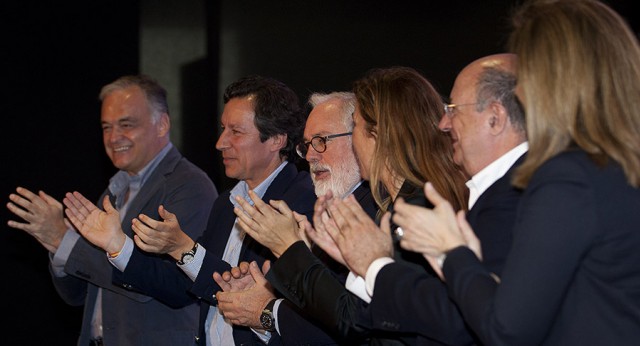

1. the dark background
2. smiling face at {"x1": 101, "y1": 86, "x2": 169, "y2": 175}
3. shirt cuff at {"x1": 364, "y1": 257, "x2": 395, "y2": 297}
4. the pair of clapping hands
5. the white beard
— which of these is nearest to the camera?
the pair of clapping hands

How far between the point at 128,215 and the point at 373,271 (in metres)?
2.27

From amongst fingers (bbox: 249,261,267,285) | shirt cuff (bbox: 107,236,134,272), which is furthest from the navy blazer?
A: shirt cuff (bbox: 107,236,134,272)

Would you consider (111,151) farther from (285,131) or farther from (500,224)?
(500,224)

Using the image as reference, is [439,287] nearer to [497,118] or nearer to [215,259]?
[497,118]

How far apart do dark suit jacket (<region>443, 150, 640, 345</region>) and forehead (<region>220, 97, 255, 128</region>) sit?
7.14 ft

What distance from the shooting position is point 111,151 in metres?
4.55

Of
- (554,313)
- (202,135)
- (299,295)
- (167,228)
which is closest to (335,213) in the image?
(299,295)

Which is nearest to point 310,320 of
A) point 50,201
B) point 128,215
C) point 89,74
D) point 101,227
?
point 101,227

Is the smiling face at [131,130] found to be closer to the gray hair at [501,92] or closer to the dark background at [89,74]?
the dark background at [89,74]

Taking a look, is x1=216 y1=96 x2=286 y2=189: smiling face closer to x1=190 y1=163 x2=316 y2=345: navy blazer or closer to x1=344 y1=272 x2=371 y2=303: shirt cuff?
x1=190 y1=163 x2=316 y2=345: navy blazer

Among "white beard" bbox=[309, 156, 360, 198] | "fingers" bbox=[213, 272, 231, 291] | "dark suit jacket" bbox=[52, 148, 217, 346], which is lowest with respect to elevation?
"dark suit jacket" bbox=[52, 148, 217, 346]

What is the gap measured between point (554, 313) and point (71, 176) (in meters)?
3.94

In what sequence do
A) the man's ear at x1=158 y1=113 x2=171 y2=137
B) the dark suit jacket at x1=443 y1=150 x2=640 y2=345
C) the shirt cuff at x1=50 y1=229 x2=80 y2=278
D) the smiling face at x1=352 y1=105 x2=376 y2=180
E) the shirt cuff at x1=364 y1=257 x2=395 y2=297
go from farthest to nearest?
the man's ear at x1=158 y1=113 x2=171 y2=137 < the shirt cuff at x1=50 y1=229 x2=80 y2=278 < the smiling face at x1=352 y1=105 x2=376 y2=180 < the shirt cuff at x1=364 y1=257 x2=395 y2=297 < the dark suit jacket at x1=443 y1=150 x2=640 y2=345

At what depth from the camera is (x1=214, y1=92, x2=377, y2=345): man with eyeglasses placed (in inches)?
99.9
